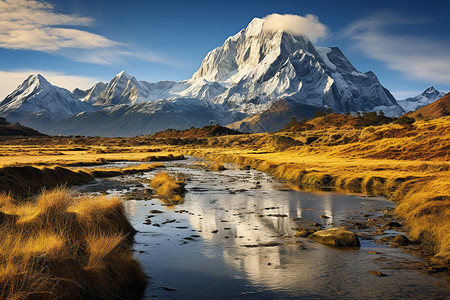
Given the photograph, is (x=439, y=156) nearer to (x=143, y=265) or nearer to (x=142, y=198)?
(x=142, y=198)

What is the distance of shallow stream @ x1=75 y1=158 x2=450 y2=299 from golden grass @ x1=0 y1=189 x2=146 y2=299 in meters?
1.52

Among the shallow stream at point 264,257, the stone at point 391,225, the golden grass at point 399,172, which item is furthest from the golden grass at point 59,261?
the stone at point 391,225

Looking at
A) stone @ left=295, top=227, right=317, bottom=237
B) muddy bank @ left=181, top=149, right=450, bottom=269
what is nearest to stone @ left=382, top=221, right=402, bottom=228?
muddy bank @ left=181, top=149, right=450, bottom=269

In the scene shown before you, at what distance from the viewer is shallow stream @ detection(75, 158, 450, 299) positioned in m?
12.5

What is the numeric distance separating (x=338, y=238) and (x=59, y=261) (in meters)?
13.4

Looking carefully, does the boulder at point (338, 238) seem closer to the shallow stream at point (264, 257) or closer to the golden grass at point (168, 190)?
the shallow stream at point (264, 257)

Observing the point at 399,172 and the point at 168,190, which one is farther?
the point at 399,172

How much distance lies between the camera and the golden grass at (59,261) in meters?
9.39

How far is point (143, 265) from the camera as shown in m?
14.8

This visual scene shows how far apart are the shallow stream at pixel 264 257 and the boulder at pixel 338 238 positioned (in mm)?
561

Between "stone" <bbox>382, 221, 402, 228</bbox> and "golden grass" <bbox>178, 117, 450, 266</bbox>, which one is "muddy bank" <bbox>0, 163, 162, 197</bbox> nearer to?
"stone" <bbox>382, 221, 402, 228</bbox>

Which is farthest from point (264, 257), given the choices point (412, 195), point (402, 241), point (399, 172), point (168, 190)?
point (399, 172)

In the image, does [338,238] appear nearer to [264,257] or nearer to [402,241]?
[402,241]

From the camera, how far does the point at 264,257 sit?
1608 cm
